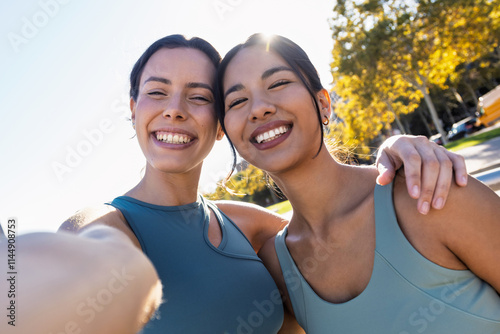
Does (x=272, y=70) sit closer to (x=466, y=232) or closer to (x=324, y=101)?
(x=324, y=101)

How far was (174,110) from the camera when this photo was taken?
252 cm

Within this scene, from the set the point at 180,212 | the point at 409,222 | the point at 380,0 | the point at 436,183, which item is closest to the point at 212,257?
the point at 180,212

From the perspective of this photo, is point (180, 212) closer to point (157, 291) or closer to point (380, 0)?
point (157, 291)

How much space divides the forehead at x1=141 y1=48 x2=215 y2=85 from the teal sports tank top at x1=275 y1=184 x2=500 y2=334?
1607 mm

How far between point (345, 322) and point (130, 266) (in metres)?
1.34

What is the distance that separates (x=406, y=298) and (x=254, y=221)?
1808 millimetres

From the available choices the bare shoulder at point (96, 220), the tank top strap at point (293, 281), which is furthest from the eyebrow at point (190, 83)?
the tank top strap at point (293, 281)

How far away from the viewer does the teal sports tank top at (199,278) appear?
206 cm

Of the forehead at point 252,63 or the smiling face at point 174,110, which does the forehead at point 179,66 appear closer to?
the smiling face at point 174,110

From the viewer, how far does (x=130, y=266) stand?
3.07ft

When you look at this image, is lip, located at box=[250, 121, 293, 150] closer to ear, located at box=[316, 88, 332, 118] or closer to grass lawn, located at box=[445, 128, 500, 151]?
ear, located at box=[316, 88, 332, 118]

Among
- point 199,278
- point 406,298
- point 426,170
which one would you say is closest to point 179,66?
point 199,278

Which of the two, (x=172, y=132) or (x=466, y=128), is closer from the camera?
(x=172, y=132)

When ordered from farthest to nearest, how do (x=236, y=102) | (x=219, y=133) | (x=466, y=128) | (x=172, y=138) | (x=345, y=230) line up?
(x=466, y=128)
(x=219, y=133)
(x=172, y=138)
(x=236, y=102)
(x=345, y=230)
